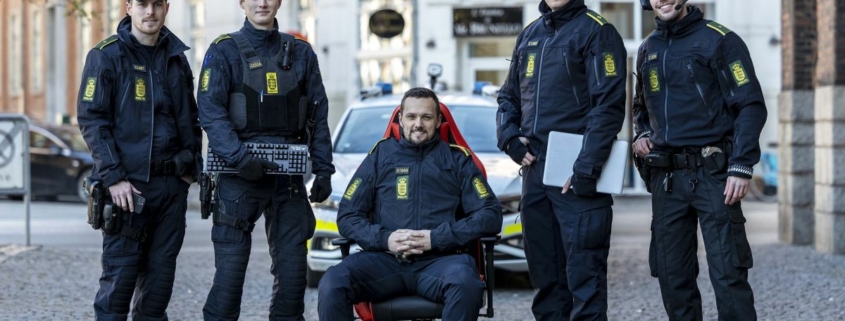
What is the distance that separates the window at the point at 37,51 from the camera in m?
43.1

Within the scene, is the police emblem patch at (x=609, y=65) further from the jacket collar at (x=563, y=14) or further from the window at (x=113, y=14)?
the window at (x=113, y=14)

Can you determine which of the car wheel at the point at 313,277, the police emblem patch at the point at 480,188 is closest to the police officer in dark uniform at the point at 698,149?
the police emblem patch at the point at 480,188

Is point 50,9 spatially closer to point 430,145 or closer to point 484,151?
point 484,151

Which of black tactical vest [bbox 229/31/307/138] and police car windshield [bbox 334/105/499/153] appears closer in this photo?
black tactical vest [bbox 229/31/307/138]

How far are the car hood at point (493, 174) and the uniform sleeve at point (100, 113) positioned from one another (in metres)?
3.32

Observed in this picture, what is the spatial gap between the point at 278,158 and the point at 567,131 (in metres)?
1.44

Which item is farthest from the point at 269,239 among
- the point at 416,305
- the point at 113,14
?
the point at 113,14

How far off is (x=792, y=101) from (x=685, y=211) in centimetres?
771

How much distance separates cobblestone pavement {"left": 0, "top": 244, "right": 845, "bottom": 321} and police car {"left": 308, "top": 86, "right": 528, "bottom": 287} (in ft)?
0.97

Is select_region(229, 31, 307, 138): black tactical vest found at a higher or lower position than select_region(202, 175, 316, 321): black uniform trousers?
higher

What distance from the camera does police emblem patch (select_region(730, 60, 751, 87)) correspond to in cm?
709

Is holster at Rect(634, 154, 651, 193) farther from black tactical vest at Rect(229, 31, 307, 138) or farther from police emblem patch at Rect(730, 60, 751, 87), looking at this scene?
black tactical vest at Rect(229, 31, 307, 138)

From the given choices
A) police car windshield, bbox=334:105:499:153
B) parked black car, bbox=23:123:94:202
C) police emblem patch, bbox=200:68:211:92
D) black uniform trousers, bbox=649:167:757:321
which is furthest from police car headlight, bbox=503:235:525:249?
parked black car, bbox=23:123:94:202

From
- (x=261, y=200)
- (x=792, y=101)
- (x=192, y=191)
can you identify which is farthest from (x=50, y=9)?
(x=261, y=200)
